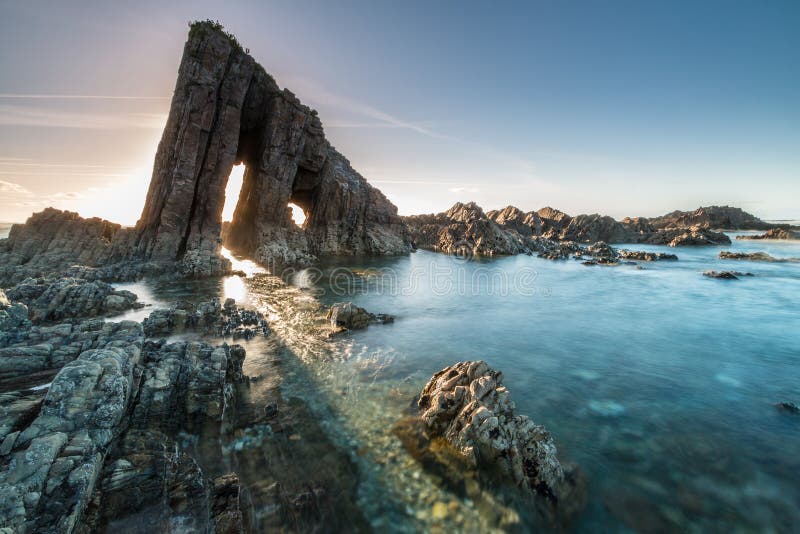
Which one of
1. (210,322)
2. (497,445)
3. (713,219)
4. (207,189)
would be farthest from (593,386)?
(713,219)

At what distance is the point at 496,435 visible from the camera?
866 cm

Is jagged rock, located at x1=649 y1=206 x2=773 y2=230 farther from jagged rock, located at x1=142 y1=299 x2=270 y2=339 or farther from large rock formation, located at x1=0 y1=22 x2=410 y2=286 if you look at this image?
jagged rock, located at x1=142 y1=299 x2=270 y2=339

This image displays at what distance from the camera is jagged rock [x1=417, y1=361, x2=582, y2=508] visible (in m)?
7.98

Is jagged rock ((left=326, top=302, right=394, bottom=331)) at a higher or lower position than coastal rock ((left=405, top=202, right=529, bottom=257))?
lower

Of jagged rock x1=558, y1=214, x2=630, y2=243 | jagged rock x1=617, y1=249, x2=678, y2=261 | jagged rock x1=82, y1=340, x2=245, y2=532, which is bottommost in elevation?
jagged rock x1=82, y1=340, x2=245, y2=532

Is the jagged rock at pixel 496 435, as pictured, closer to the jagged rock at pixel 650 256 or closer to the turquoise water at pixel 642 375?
the turquoise water at pixel 642 375

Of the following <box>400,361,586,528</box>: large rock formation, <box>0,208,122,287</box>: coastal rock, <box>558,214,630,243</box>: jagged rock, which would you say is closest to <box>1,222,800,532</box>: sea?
<box>400,361,586,528</box>: large rock formation

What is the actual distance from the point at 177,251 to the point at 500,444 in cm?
3941

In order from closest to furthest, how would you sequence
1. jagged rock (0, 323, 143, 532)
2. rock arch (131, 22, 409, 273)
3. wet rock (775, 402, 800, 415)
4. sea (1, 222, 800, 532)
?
1. jagged rock (0, 323, 143, 532)
2. sea (1, 222, 800, 532)
3. wet rock (775, 402, 800, 415)
4. rock arch (131, 22, 409, 273)

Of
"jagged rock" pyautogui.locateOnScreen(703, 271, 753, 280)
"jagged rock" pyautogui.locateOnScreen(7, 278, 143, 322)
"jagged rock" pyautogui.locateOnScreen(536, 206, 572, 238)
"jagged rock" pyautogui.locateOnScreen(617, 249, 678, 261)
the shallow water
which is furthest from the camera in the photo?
"jagged rock" pyautogui.locateOnScreen(536, 206, 572, 238)

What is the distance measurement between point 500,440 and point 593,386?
785cm

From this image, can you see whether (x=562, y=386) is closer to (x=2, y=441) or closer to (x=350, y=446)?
(x=350, y=446)

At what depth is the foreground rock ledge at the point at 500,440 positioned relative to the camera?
7887 millimetres

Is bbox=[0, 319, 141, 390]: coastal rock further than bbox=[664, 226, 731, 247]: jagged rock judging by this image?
No
